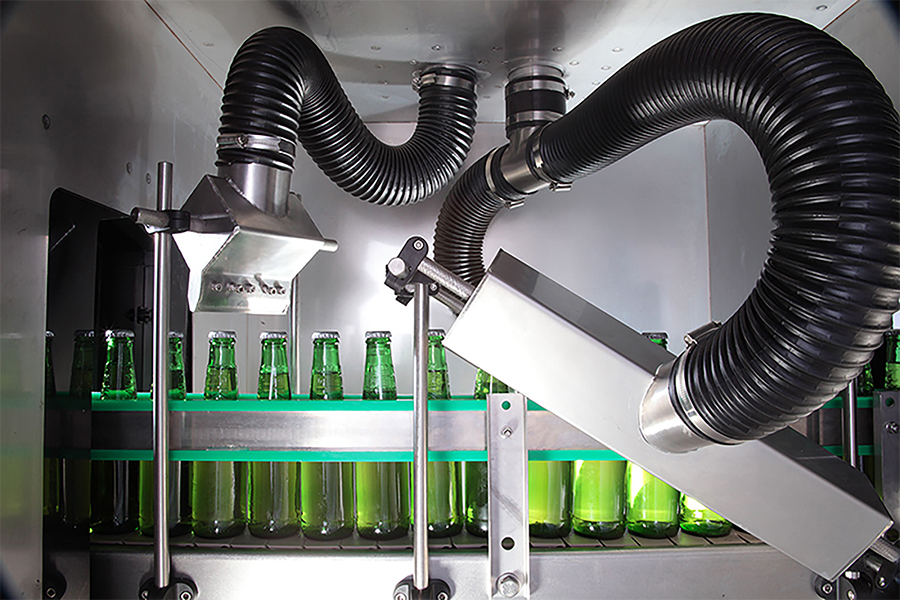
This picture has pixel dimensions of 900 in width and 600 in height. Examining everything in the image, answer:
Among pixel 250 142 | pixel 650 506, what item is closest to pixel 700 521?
pixel 650 506

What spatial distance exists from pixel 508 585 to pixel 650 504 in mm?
342

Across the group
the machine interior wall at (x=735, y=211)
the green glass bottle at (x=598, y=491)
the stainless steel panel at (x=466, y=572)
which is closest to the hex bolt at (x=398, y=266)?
the stainless steel panel at (x=466, y=572)

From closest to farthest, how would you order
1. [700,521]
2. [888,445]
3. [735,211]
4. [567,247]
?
[888,445] < [700,521] < [735,211] < [567,247]

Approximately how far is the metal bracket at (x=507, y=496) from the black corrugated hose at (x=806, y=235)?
353 millimetres

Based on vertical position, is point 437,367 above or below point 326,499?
above

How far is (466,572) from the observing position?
2.87 ft

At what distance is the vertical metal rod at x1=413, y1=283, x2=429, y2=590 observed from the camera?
Answer: 2.60 feet

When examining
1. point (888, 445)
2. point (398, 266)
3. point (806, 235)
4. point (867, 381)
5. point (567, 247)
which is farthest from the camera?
point (567, 247)

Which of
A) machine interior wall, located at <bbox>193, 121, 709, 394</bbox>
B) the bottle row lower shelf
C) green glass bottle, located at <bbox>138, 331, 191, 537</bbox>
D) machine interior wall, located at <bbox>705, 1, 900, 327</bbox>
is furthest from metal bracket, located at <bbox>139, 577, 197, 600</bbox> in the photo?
machine interior wall, located at <bbox>705, 1, 900, 327</bbox>

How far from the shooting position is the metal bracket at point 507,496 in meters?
0.85

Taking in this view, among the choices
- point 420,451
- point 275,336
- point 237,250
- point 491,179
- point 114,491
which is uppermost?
point 491,179

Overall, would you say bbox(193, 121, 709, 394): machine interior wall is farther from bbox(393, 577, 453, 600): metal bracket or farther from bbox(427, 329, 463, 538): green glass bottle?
bbox(393, 577, 453, 600): metal bracket

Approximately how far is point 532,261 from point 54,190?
1.11 meters

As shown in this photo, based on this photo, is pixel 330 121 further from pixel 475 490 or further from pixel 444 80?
pixel 475 490
